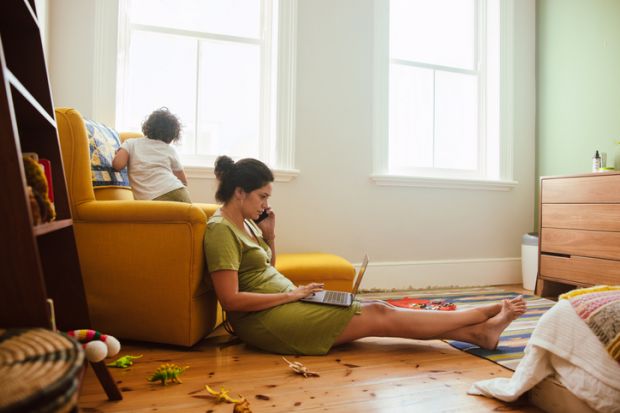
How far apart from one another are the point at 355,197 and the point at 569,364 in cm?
239

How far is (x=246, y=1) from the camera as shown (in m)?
3.53

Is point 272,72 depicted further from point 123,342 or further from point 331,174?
point 123,342

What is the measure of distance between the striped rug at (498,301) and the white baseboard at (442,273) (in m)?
0.11

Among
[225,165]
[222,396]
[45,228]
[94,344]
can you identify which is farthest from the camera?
[225,165]

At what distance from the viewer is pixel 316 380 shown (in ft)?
5.42

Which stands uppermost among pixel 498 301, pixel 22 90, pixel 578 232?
pixel 22 90

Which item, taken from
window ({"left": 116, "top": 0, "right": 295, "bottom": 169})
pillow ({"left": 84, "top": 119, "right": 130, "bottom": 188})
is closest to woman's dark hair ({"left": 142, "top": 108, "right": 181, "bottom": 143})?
pillow ({"left": 84, "top": 119, "right": 130, "bottom": 188})

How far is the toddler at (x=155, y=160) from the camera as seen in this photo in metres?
2.57

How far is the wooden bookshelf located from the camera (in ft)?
2.66

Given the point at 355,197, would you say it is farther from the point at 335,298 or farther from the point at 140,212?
the point at 140,212

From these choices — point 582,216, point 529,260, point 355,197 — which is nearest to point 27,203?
point 355,197

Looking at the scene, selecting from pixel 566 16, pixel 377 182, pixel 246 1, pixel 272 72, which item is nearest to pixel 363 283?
pixel 377 182

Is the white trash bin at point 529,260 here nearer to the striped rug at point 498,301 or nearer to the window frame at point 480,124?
the striped rug at point 498,301

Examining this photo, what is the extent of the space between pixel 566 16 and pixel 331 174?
2.57 m
